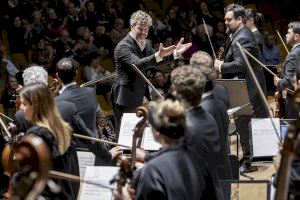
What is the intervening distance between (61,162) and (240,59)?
108 inches

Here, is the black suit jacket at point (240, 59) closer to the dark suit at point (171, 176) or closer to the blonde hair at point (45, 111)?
the blonde hair at point (45, 111)

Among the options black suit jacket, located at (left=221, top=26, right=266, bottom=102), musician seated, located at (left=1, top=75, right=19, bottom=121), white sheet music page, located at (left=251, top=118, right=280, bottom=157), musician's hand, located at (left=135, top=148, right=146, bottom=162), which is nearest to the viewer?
musician's hand, located at (left=135, top=148, right=146, bottom=162)

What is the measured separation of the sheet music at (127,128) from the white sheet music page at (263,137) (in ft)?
2.84

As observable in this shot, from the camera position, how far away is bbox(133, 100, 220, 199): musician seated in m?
3.08

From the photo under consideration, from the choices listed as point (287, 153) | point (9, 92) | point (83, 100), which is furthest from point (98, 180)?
point (9, 92)

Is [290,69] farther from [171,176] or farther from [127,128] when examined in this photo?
[171,176]

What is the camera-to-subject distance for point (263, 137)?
533 cm

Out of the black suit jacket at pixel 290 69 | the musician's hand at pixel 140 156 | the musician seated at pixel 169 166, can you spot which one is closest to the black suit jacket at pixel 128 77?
the black suit jacket at pixel 290 69

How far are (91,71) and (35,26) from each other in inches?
45.3

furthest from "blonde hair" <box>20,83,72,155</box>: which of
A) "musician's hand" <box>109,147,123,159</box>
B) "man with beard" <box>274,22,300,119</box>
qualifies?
"man with beard" <box>274,22,300,119</box>

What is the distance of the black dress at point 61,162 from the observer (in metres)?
3.92

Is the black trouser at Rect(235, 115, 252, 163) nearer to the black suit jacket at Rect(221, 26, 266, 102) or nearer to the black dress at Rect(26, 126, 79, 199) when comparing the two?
the black suit jacket at Rect(221, 26, 266, 102)

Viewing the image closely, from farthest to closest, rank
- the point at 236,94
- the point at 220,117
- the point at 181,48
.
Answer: the point at 181,48 → the point at 236,94 → the point at 220,117

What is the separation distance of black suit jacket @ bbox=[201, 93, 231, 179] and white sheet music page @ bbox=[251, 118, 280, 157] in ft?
2.44
